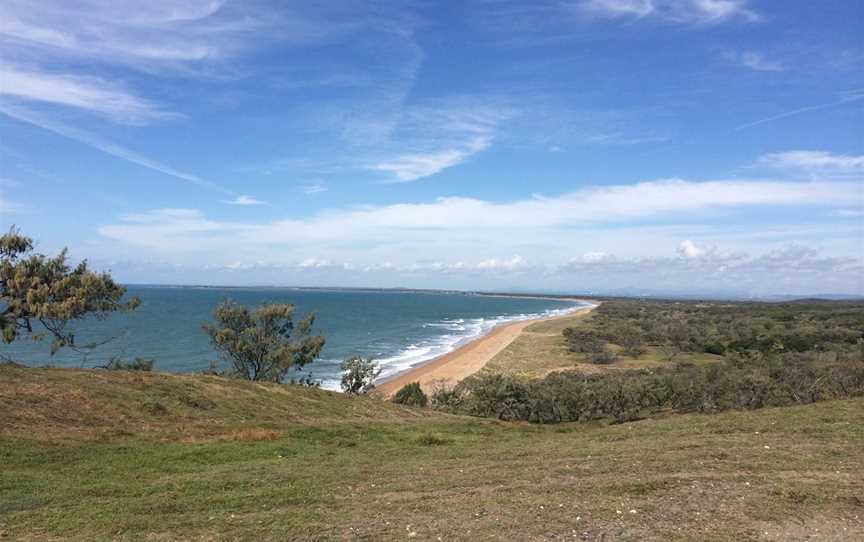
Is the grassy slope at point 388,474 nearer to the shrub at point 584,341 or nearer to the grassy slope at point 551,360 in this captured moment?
the grassy slope at point 551,360

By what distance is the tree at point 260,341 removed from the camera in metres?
36.0

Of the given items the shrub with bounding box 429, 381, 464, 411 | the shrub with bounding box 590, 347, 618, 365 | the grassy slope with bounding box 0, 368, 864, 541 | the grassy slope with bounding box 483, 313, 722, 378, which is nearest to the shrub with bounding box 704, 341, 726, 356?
the grassy slope with bounding box 483, 313, 722, 378

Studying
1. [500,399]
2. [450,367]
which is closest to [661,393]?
[500,399]

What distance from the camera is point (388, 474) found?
40.1 feet

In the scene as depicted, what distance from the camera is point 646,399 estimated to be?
96.2 ft

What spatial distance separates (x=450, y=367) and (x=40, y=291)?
42.9 m

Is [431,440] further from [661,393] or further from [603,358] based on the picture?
[603,358]

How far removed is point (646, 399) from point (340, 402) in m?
15.2

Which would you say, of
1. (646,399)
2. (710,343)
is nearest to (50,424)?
(646,399)

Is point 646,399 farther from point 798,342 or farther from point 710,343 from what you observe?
point 710,343

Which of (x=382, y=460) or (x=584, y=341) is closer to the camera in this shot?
(x=382, y=460)

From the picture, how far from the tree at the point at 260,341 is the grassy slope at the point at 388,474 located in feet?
51.6

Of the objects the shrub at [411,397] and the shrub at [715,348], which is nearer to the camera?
the shrub at [411,397]

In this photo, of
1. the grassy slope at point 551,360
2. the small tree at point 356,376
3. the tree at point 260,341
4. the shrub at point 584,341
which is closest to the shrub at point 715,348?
the grassy slope at point 551,360
